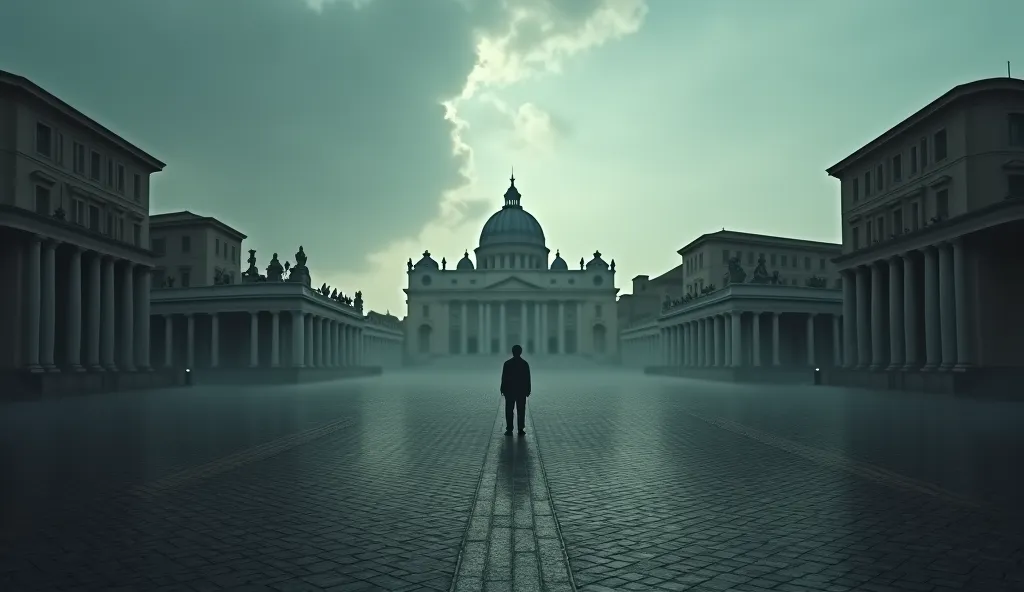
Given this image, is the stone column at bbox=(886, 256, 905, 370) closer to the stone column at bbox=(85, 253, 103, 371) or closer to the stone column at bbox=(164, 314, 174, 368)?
the stone column at bbox=(85, 253, 103, 371)

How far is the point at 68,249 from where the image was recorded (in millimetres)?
37656

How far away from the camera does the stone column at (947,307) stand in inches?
1405

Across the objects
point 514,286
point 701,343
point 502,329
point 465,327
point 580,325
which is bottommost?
point 701,343

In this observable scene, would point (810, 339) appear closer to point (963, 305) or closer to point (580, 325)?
point (963, 305)

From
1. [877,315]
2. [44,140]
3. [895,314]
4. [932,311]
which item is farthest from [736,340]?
[44,140]

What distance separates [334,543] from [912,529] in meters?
6.04

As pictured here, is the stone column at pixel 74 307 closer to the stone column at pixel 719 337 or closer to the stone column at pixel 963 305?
the stone column at pixel 963 305

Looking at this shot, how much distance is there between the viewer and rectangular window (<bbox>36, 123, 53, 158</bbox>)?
36.8 metres

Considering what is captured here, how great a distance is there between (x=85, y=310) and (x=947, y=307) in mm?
44216

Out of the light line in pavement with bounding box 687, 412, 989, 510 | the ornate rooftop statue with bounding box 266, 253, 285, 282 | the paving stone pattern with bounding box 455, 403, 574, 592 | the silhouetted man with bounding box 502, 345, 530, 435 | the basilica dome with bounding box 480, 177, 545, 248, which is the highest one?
the basilica dome with bounding box 480, 177, 545, 248

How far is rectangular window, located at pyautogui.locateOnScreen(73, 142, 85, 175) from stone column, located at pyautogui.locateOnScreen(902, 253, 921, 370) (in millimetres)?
44026

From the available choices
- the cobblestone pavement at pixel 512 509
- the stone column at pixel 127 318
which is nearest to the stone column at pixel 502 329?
the stone column at pixel 127 318

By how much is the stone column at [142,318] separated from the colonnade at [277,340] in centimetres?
868

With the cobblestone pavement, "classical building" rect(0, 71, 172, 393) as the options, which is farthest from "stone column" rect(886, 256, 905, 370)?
"classical building" rect(0, 71, 172, 393)
